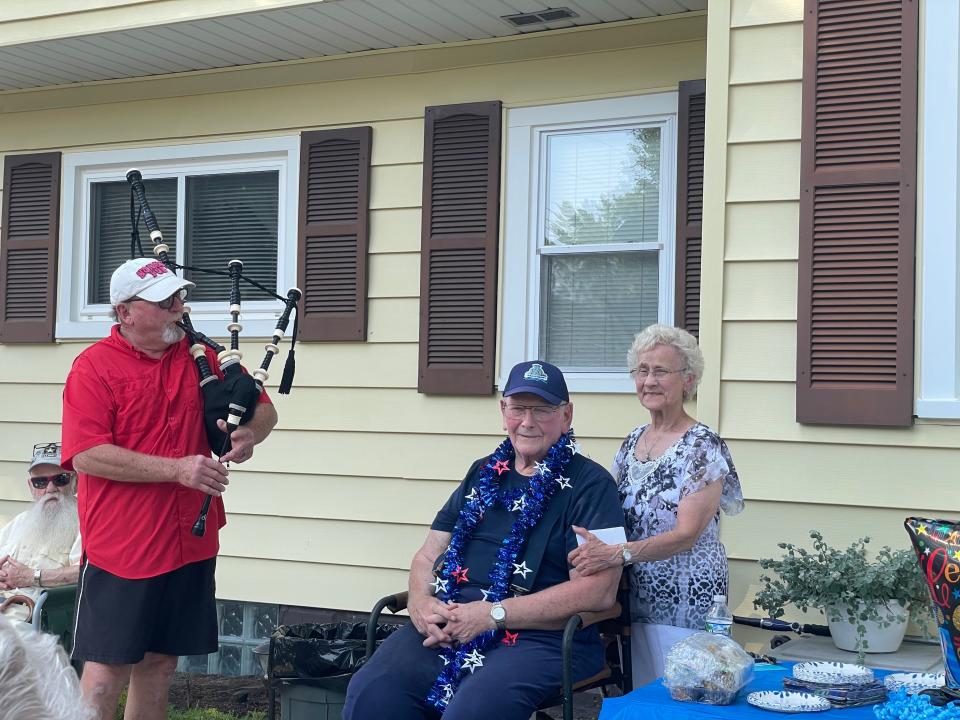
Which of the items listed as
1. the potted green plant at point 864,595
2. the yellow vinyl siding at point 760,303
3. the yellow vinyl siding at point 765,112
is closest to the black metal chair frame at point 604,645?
the yellow vinyl siding at point 760,303

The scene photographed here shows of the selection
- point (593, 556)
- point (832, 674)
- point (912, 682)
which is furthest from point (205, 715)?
point (912, 682)

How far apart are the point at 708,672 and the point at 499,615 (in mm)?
824

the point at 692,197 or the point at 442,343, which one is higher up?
the point at 692,197

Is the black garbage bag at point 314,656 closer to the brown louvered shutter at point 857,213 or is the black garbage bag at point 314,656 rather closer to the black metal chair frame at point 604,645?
the black metal chair frame at point 604,645

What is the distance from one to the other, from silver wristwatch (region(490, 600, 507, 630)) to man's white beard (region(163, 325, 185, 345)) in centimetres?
127

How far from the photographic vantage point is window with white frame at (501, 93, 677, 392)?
4.51 meters

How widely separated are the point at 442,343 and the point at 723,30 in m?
1.76

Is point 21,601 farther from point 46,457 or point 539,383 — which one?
point 539,383

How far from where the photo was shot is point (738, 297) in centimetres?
356

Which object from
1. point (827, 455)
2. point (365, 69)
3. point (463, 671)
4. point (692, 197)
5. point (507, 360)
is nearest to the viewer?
point (463, 671)

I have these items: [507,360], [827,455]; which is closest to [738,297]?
[827,455]

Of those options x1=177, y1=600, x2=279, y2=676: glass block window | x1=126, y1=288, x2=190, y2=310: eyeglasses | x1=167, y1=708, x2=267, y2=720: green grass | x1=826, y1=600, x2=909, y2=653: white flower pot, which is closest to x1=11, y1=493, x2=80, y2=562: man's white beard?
x1=167, y1=708, x2=267, y2=720: green grass

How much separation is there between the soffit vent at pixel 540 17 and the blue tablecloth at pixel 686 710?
274 cm

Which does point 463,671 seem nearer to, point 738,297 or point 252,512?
point 738,297
